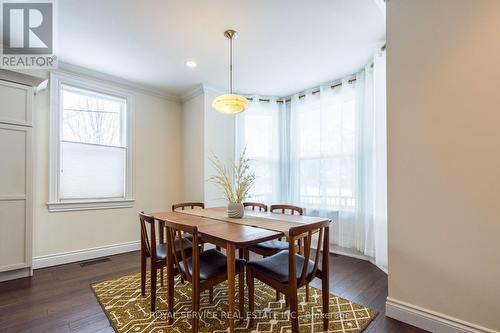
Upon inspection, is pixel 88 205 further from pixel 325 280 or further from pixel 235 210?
pixel 325 280

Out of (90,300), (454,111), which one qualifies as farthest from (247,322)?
(454,111)

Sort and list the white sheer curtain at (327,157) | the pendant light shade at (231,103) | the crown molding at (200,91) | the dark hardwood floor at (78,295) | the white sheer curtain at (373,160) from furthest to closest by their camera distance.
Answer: the crown molding at (200,91) < the white sheer curtain at (327,157) < the white sheer curtain at (373,160) < the pendant light shade at (231,103) < the dark hardwood floor at (78,295)

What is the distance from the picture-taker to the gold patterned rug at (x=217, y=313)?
1.85 m

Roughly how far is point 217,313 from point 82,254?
2411 millimetres

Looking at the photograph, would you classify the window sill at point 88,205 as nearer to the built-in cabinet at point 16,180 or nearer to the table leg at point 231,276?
the built-in cabinet at point 16,180

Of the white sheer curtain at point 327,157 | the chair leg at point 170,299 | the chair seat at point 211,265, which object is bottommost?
the chair leg at point 170,299

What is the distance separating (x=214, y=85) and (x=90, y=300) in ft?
10.4

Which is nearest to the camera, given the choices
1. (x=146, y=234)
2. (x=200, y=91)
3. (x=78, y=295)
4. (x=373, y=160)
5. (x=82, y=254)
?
(x=146, y=234)

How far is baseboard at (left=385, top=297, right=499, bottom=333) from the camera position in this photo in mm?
1652

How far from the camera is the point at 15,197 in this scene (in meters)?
2.68

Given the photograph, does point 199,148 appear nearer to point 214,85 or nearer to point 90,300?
point 214,85

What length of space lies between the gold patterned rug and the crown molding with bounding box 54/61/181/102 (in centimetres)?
277

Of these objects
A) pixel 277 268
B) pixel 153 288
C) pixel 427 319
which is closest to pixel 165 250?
pixel 153 288

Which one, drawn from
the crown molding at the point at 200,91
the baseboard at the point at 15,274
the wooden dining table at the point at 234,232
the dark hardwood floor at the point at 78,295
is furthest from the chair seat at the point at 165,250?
the crown molding at the point at 200,91
